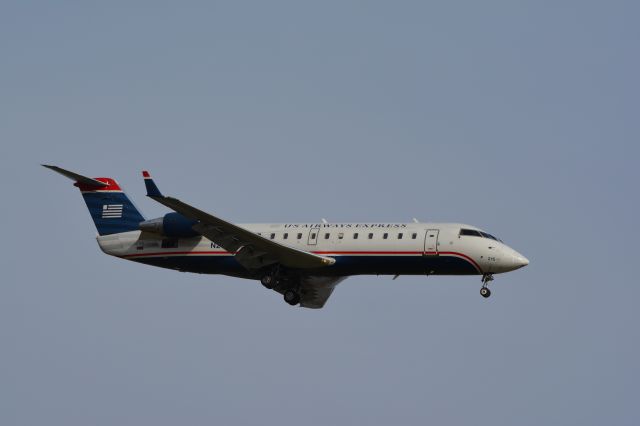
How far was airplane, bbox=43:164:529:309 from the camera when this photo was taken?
144 ft

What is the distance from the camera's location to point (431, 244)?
4394 cm

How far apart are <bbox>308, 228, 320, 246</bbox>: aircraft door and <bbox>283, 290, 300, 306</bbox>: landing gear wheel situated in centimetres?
252

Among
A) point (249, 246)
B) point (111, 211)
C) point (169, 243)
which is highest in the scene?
point (111, 211)

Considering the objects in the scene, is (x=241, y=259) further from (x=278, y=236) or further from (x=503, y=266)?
(x=503, y=266)

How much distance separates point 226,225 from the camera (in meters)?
44.0

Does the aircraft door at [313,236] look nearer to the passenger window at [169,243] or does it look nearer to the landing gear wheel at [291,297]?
the landing gear wheel at [291,297]

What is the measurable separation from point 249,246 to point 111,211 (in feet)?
23.0

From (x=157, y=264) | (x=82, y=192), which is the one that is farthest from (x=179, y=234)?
(x=82, y=192)

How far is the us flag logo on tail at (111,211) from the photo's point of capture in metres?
48.7

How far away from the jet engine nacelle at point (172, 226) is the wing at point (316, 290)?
4.65 m

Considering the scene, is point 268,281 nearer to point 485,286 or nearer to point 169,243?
point 169,243

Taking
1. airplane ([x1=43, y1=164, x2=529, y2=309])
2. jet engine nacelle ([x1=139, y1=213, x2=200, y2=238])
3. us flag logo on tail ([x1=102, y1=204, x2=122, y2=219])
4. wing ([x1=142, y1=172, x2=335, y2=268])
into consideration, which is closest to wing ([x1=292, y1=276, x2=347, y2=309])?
airplane ([x1=43, y1=164, x2=529, y2=309])

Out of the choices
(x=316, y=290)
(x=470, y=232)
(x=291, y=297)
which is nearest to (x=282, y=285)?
(x=291, y=297)

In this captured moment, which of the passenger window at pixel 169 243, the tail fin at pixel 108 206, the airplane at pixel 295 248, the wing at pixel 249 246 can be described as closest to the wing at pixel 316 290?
the airplane at pixel 295 248
